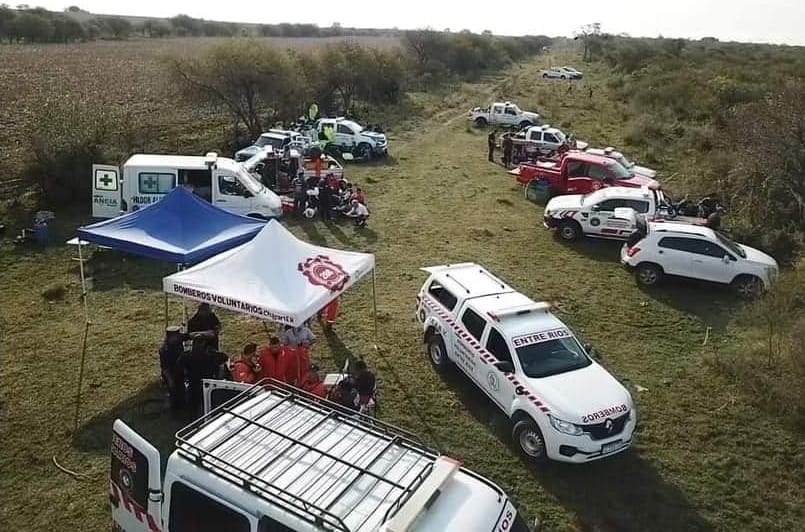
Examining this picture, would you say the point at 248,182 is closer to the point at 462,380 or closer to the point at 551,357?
the point at 462,380

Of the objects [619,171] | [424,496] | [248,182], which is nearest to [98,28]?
[248,182]

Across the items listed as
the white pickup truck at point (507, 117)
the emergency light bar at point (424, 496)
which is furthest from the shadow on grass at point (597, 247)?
the white pickup truck at point (507, 117)

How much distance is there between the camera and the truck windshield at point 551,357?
8812 millimetres

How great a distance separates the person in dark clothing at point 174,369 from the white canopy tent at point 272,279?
2.40 feet

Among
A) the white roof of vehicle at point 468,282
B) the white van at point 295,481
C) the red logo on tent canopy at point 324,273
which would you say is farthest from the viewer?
the white roof of vehicle at point 468,282

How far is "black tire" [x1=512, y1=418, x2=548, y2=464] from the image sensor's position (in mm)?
8320

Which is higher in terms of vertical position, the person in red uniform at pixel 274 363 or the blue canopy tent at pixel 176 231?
the blue canopy tent at pixel 176 231

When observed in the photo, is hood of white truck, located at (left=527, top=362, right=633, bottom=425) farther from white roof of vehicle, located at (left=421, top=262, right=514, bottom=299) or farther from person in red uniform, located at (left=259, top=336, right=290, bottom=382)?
person in red uniform, located at (left=259, top=336, right=290, bottom=382)

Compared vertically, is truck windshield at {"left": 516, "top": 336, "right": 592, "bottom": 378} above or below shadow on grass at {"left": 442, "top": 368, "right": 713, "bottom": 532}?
above

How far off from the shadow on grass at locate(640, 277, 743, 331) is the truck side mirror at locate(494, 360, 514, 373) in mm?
5938

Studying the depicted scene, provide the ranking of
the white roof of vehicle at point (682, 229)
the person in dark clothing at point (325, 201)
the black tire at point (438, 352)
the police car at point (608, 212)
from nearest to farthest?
the black tire at point (438, 352), the white roof of vehicle at point (682, 229), the police car at point (608, 212), the person in dark clothing at point (325, 201)

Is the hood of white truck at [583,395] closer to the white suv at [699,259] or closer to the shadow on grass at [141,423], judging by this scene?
the shadow on grass at [141,423]

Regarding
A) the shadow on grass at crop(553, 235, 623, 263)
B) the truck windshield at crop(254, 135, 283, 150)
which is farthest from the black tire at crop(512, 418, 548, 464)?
the truck windshield at crop(254, 135, 283, 150)

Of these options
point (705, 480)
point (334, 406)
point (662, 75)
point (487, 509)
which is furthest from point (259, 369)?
point (662, 75)
